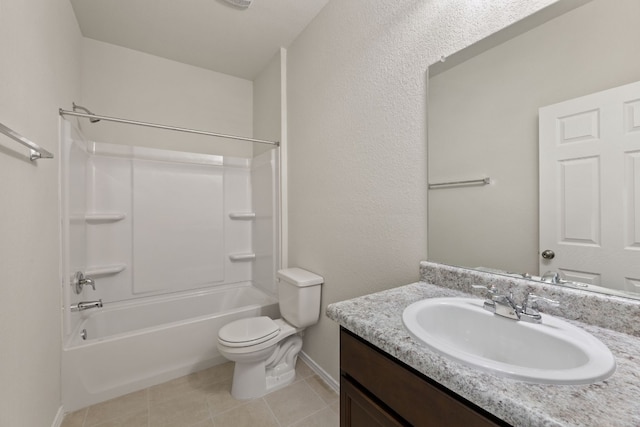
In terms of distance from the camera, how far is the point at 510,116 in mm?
976

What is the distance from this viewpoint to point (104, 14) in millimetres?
1959

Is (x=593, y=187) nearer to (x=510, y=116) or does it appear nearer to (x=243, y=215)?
(x=510, y=116)

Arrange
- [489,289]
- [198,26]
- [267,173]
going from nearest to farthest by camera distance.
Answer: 1. [489,289]
2. [198,26]
3. [267,173]

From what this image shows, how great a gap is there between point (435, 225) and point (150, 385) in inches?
82.6

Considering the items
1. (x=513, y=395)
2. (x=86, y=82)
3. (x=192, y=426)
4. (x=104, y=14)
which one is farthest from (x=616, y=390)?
(x=86, y=82)

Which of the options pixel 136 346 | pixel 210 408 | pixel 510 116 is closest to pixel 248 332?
pixel 210 408

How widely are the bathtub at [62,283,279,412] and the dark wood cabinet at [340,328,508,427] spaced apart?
1.46m

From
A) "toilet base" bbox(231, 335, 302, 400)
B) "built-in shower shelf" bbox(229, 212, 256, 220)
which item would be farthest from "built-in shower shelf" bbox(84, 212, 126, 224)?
"toilet base" bbox(231, 335, 302, 400)

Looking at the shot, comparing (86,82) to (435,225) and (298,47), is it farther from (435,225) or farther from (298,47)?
(435,225)

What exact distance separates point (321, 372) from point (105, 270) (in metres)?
1.94

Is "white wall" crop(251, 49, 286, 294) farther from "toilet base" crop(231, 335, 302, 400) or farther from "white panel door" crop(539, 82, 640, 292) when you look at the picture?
"white panel door" crop(539, 82, 640, 292)

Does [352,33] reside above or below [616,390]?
above

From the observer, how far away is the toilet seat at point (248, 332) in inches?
62.8

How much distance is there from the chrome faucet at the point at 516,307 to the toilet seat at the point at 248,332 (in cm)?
130
